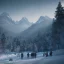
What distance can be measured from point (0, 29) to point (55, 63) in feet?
76.2

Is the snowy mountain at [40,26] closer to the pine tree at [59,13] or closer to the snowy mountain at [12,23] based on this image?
the snowy mountain at [12,23]

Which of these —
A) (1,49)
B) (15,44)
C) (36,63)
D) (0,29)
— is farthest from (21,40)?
(36,63)

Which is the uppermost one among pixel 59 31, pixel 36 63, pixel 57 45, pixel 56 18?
pixel 56 18

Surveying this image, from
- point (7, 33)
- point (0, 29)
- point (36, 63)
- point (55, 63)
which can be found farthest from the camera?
point (7, 33)

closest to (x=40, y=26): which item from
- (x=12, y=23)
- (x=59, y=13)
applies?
(x=12, y=23)

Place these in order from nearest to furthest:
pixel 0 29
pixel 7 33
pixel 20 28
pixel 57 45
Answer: pixel 57 45
pixel 0 29
pixel 7 33
pixel 20 28

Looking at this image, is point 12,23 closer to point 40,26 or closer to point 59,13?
point 40,26

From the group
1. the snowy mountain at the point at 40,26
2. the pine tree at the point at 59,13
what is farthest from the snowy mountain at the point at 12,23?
the pine tree at the point at 59,13

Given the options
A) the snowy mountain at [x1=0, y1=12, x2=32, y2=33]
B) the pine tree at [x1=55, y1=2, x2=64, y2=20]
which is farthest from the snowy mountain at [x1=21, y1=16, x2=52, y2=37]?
the pine tree at [x1=55, y1=2, x2=64, y2=20]

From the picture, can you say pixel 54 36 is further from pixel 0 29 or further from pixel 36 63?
pixel 0 29

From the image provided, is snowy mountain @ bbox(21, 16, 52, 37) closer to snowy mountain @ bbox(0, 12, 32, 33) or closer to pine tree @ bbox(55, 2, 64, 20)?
snowy mountain @ bbox(0, 12, 32, 33)

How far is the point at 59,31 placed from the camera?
25.0 meters

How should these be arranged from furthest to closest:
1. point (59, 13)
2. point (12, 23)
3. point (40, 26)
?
point (40, 26) < point (12, 23) < point (59, 13)

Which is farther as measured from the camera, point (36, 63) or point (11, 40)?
point (11, 40)
